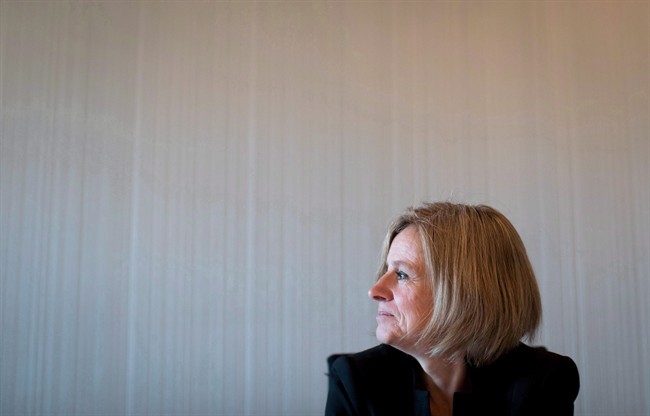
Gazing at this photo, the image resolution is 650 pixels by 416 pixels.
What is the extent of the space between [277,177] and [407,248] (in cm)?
125

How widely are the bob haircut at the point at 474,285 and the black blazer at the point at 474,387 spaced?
0.17 feet

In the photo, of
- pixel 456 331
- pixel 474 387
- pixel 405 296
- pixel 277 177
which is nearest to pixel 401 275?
pixel 405 296

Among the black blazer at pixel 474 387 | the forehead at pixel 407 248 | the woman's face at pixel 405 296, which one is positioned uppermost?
the forehead at pixel 407 248

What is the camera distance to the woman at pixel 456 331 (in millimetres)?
1091

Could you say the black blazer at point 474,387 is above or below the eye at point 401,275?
below

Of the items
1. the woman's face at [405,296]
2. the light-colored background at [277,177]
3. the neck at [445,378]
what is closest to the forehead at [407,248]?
the woman's face at [405,296]

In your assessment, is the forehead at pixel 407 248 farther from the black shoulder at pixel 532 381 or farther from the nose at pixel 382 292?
the black shoulder at pixel 532 381

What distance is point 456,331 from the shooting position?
1.08 m

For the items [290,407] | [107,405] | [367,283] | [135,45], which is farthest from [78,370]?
[135,45]

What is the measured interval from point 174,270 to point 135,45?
3.05 ft

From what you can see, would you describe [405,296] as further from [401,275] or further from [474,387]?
[474,387]

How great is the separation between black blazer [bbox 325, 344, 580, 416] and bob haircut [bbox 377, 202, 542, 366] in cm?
5

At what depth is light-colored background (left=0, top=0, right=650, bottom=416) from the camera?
225 cm

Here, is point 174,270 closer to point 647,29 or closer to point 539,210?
point 539,210
